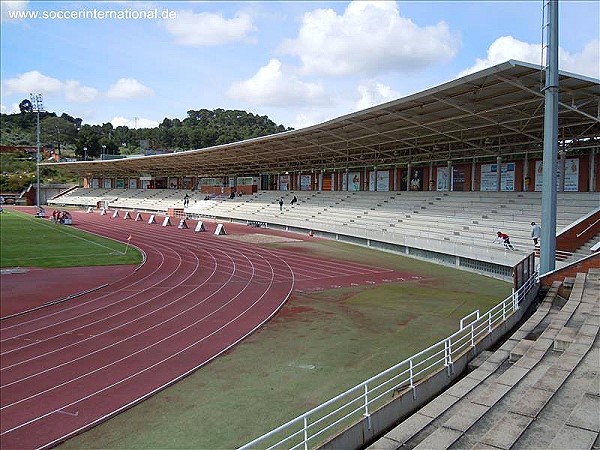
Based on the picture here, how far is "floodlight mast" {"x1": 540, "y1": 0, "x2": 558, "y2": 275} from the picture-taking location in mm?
10352

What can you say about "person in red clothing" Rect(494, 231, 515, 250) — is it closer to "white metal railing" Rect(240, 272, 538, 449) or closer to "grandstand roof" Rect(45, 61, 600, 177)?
"grandstand roof" Rect(45, 61, 600, 177)

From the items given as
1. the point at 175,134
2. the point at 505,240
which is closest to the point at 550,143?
the point at 505,240

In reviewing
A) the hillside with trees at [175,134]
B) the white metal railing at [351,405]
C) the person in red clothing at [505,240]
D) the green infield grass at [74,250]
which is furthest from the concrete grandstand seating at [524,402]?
the green infield grass at [74,250]

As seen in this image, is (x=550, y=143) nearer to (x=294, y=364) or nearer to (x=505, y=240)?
(x=505, y=240)

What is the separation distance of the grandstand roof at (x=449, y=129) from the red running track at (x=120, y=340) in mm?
2969

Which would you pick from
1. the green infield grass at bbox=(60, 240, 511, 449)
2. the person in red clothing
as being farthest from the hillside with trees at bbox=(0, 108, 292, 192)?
the person in red clothing

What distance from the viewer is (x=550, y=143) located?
10.5 m

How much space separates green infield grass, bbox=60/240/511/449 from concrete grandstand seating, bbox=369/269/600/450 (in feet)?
6.13

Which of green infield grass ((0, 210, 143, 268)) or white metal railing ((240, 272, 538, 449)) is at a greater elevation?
green infield grass ((0, 210, 143, 268))

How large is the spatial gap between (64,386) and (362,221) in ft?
71.0

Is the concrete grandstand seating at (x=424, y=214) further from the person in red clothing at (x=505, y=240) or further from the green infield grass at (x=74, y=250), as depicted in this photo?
the green infield grass at (x=74, y=250)

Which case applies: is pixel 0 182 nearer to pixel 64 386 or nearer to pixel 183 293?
pixel 64 386

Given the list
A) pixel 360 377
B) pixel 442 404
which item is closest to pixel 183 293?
pixel 360 377

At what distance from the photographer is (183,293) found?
40.4ft
